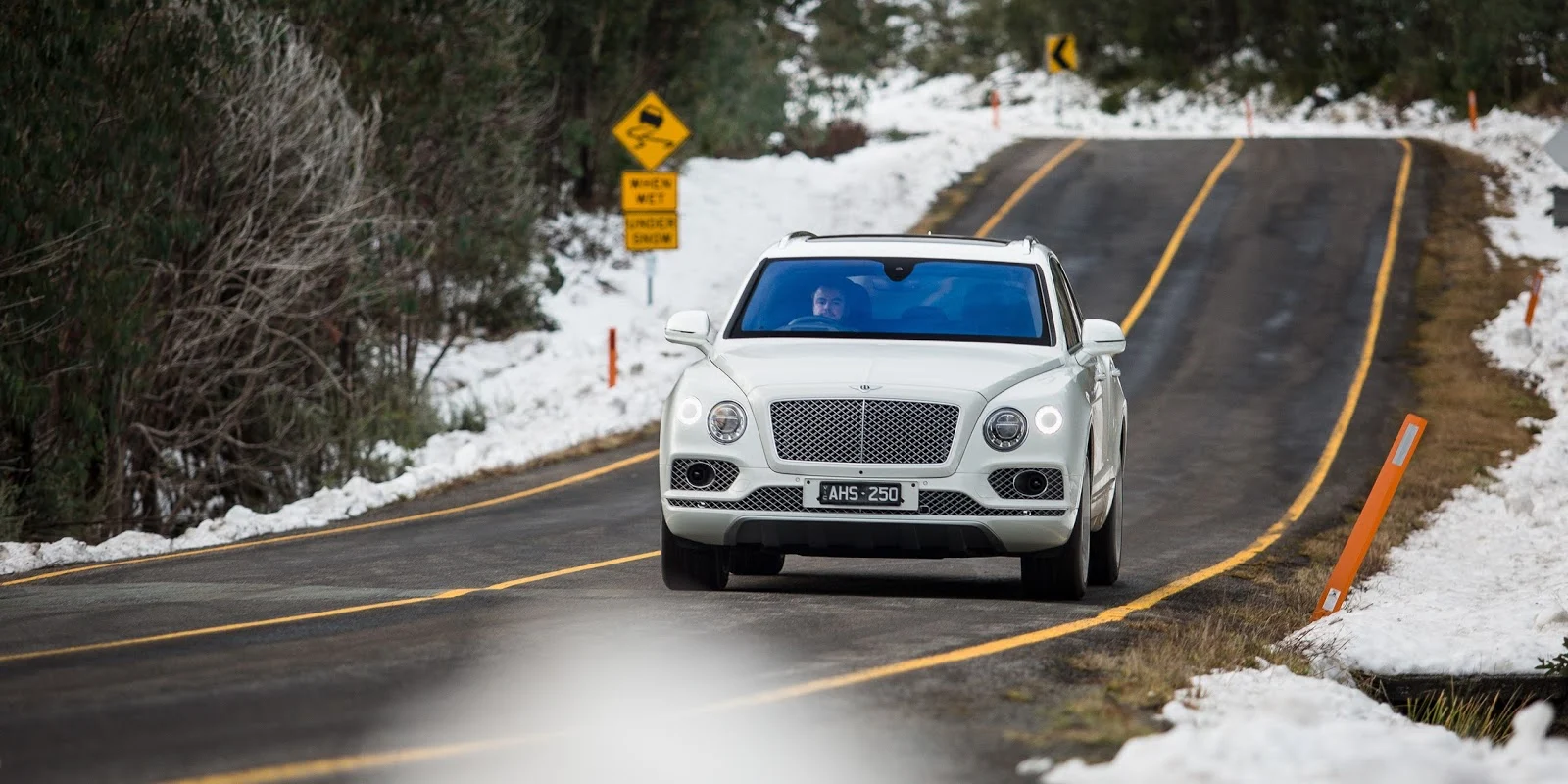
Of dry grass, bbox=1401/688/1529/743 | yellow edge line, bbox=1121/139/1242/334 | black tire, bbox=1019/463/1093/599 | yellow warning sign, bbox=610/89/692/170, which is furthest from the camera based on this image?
yellow edge line, bbox=1121/139/1242/334

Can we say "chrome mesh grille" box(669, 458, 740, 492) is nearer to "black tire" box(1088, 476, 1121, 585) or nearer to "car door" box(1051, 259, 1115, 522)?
"car door" box(1051, 259, 1115, 522)

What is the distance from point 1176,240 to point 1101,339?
1044 inches

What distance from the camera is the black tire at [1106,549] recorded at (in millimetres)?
11984

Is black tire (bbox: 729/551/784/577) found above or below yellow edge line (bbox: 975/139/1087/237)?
below

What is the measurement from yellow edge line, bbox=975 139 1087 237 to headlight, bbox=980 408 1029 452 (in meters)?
25.2

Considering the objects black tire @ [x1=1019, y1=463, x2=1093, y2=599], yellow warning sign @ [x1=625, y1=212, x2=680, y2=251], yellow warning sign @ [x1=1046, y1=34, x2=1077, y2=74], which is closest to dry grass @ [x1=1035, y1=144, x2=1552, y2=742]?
black tire @ [x1=1019, y1=463, x2=1093, y2=599]

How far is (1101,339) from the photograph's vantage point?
11.2 metres

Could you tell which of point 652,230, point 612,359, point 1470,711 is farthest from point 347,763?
point 652,230

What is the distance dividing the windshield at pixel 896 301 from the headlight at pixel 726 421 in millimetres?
846

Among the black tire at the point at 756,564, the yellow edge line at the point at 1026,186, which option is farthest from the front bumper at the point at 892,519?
the yellow edge line at the point at 1026,186

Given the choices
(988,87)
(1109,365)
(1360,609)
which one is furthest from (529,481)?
(988,87)

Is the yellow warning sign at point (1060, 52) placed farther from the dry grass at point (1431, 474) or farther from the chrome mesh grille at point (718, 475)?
the chrome mesh grille at point (718, 475)

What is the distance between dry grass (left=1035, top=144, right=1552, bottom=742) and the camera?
8672 millimetres

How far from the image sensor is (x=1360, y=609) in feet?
36.4
